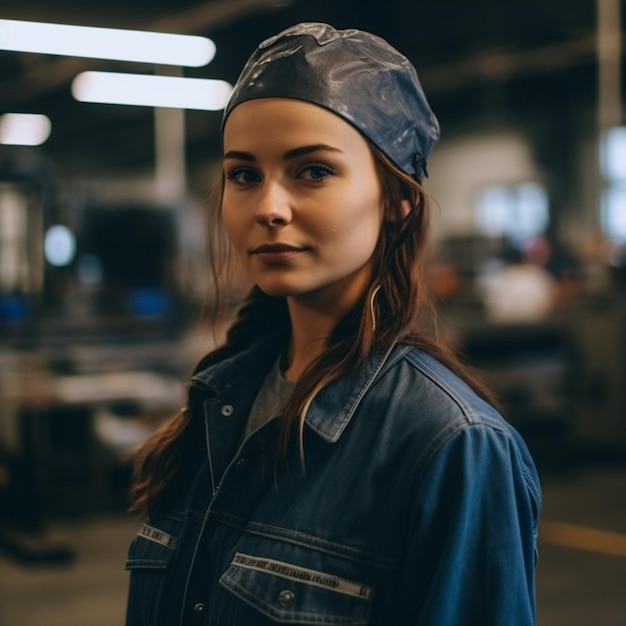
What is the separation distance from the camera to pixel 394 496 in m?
1.00

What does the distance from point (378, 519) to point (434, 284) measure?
406 millimetres

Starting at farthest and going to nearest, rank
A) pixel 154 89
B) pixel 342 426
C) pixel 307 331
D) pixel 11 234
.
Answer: pixel 154 89, pixel 11 234, pixel 307 331, pixel 342 426

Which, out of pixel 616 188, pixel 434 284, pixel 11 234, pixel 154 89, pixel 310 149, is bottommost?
pixel 434 284

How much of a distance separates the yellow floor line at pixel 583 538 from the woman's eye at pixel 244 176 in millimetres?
4347

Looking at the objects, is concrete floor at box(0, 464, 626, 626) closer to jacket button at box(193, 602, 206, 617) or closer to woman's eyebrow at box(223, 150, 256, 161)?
jacket button at box(193, 602, 206, 617)

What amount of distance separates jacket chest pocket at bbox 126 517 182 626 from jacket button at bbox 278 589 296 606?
0.69 ft

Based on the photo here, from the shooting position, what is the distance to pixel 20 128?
1559cm

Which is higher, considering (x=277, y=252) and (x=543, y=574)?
(x=277, y=252)

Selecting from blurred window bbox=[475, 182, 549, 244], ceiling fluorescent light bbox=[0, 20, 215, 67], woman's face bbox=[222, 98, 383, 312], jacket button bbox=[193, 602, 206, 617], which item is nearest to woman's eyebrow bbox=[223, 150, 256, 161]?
woman's face bbox=[222, 98, 383, 312]

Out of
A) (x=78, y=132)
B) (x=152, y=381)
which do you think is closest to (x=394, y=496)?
(x=152, y=381)

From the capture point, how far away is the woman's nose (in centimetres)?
108

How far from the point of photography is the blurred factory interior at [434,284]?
509cm

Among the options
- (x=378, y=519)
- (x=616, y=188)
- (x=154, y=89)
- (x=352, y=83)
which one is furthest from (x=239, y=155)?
(x=616, y=188)

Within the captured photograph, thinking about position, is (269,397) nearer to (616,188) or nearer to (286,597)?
(286,597)
